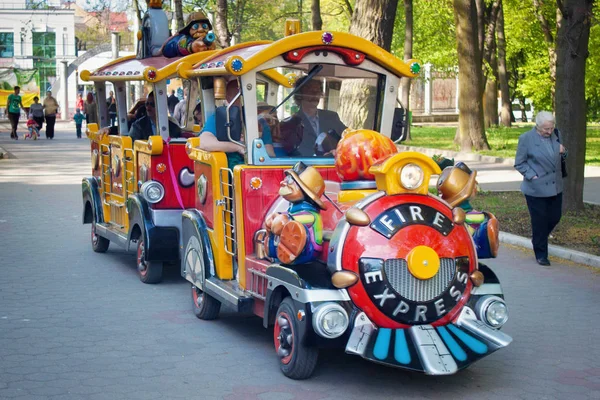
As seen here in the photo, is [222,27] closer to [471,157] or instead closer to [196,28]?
[471,157]

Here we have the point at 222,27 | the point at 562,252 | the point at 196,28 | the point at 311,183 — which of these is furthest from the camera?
the point at 222,27

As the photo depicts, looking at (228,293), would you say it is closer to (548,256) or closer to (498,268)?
(498,268)

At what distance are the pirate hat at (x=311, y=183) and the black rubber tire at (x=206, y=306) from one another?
84.2 inches

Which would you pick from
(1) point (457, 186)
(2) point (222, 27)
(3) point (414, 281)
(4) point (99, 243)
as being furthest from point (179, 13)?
(3) point (414, 281)

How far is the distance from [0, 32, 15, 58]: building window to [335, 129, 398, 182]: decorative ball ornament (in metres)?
66.2

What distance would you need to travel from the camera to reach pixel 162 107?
34.4ft

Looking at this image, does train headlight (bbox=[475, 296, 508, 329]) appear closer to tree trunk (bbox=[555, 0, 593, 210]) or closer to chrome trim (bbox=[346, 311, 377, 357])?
chrome trim (bbox=[346, 311, 377, 357])

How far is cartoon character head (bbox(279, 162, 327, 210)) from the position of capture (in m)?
6.45

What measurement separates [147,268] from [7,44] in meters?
65.0

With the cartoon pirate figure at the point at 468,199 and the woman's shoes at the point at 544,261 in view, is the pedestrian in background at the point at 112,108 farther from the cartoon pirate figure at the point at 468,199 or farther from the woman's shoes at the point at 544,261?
the cartoon pirate figure at the point at 468,199

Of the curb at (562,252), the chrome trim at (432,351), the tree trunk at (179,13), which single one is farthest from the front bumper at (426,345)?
the tree trunk at (179,13)

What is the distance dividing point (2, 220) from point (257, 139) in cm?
827

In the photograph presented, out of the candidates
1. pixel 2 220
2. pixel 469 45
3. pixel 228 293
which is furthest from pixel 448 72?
pixel 228 293

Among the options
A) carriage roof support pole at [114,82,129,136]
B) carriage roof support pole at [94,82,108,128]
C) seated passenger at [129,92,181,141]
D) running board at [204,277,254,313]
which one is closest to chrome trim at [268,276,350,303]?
running board at [204,277,254,313]
